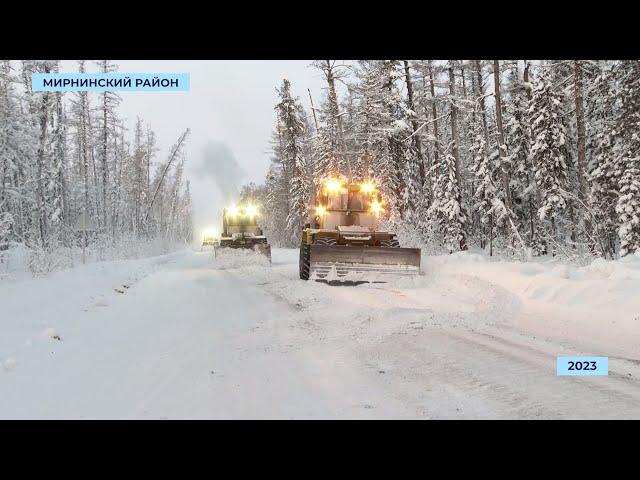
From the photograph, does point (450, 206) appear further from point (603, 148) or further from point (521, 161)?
point (603, 148)

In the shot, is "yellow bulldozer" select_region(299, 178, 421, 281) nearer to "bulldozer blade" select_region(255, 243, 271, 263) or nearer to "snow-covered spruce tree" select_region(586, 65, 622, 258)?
"bulldozer blade" select_region(255, 243, 271, 263)

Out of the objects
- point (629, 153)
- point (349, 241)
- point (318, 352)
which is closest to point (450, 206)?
point (629, 153)

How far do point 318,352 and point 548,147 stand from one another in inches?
1010

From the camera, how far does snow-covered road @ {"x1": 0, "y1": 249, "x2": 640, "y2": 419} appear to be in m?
3.92

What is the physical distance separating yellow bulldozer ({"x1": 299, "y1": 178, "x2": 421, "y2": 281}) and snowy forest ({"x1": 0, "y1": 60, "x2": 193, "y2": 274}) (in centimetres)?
887

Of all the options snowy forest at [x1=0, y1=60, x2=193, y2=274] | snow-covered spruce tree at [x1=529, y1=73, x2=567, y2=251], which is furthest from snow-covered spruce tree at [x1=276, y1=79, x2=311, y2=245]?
snow-covered spruce tree at [x1=529, y1=73, x2=567, y2=251]

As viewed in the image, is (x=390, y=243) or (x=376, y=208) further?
(x=376, y=208)

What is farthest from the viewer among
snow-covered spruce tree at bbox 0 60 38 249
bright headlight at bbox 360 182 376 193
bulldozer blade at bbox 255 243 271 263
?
snow-covered spruce tree at bbox 0 60 38 249

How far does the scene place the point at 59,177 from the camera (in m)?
42.1

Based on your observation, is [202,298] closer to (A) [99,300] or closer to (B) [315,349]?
(A) [99,300]

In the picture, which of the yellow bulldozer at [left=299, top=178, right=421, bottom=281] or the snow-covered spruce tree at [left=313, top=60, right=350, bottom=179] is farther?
the snow-covered spruce tree at [left=313, top=60, right=350, bottom=179]

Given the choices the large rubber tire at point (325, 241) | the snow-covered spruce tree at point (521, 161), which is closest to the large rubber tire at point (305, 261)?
the large rubber tire at point (325, 241)

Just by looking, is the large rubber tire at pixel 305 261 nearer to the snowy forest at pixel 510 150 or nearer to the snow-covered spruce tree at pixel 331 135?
the snowy forest at pixel 510 150

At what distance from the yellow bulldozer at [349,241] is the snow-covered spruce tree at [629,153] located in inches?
543
